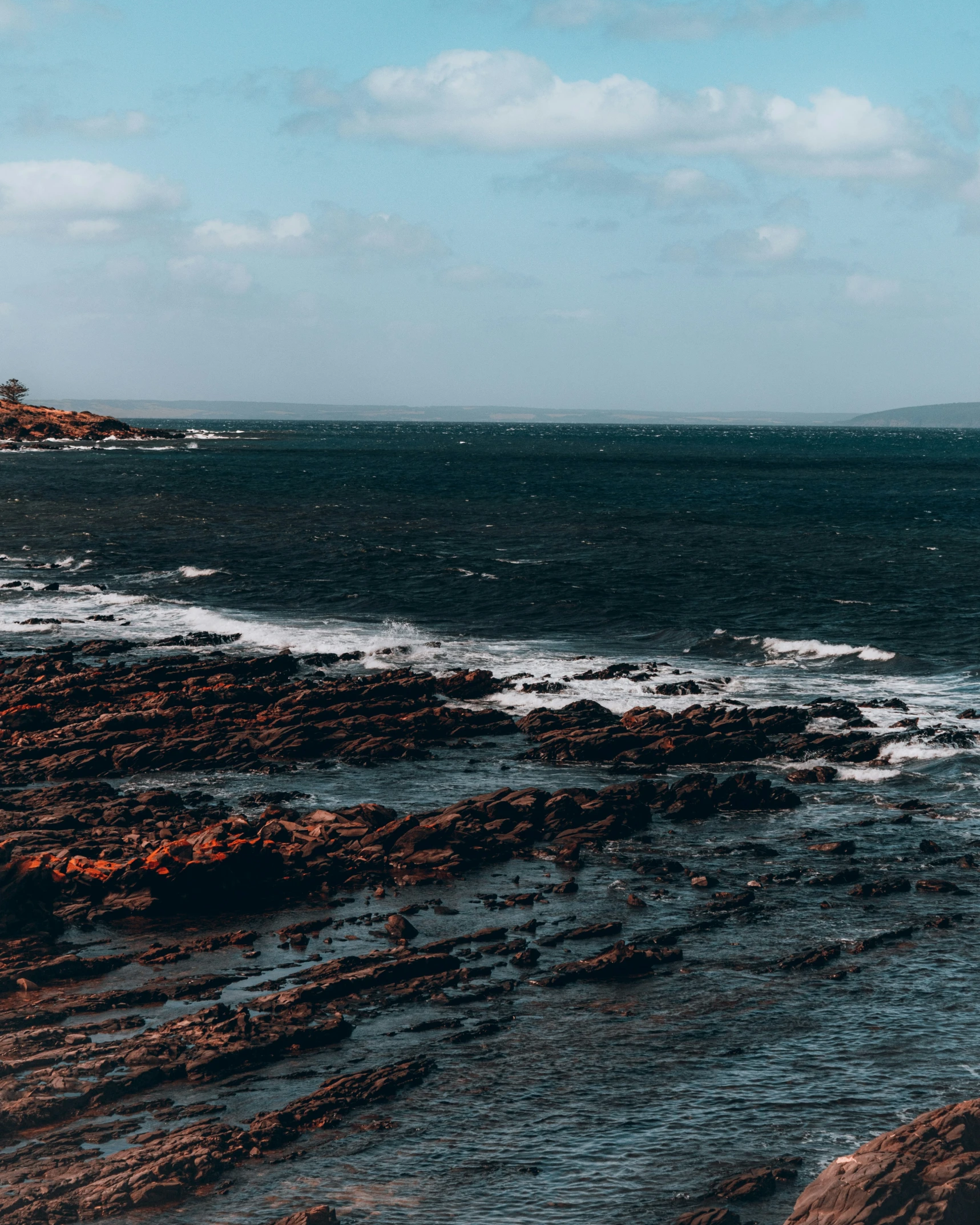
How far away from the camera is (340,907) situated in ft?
86.3

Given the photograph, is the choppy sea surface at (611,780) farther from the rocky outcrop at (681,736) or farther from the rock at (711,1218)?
the rocky outcrop at (681,736)

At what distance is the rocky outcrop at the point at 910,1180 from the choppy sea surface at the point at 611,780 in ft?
7.72

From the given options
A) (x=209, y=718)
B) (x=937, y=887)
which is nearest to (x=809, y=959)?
(x=937, y=887)

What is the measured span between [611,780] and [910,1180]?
Answer: 2341 cm

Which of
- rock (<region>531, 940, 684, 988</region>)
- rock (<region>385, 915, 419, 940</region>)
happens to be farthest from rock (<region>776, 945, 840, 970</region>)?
rock (<region>385, 915, 419, 940</region>)

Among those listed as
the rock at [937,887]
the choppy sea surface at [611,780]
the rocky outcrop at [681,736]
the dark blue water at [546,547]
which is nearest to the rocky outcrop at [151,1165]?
the choppy sea surface at [611,780]

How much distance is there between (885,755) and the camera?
124 ft

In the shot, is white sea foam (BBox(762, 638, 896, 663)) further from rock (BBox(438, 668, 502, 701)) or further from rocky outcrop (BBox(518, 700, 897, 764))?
rock (BBox(438, 668, 502, 701))

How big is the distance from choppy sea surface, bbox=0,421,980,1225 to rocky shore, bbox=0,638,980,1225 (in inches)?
13.5

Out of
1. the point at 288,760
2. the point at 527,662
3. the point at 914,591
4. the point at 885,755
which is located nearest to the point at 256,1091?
the point at 288,760

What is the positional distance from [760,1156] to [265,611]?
5083cm

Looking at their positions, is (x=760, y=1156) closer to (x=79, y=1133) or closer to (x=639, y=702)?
(x=79, y=1133)

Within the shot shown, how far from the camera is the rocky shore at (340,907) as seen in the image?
1628 centimetres

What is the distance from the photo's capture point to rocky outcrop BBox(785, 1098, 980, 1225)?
40.7 feet
